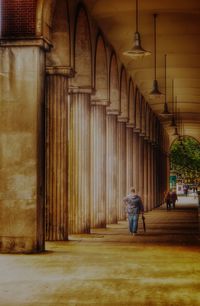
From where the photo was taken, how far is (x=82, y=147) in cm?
2636

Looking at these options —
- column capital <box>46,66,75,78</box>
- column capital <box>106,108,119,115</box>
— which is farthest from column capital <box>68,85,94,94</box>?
column capital <box>106,108,119,115</box>

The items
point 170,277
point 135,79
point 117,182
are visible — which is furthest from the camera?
point 135,79

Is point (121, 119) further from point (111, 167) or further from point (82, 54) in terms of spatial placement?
point (82, 54)

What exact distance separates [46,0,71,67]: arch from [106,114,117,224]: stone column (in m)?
11.6

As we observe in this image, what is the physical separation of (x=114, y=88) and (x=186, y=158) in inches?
3487

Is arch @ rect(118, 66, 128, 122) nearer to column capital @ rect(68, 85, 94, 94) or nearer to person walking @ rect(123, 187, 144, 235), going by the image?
column capital @ rect(68, 85, 94, 94)

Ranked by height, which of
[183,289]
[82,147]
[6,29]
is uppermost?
[6,29]

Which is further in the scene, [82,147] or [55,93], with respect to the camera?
[82,147]

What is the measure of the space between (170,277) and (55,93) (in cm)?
967

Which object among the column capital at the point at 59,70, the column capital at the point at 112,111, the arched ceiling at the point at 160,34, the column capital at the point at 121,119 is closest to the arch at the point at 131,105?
the arched ceiling at the point at 160,34

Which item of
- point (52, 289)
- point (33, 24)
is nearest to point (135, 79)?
point (33, 24)

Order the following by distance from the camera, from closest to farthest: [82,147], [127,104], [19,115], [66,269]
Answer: [66,269] < [19,115] < [82,147] < [127,104]

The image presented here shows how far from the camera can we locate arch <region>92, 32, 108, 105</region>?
30750mm

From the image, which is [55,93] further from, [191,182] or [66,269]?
[191,182]
